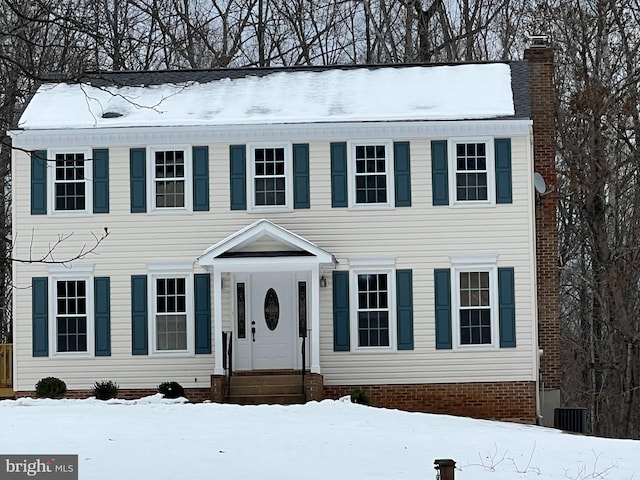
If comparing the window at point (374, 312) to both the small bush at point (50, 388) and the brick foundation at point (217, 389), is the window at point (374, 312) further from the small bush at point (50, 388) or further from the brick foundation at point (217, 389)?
the small bush at point (50, 388)

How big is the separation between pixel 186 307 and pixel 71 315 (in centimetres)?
219

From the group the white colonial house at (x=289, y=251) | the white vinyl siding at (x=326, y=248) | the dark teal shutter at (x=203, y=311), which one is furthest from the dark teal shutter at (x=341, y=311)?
the dark teal shutter at (x=203, y=311)

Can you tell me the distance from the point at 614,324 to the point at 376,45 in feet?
39.3

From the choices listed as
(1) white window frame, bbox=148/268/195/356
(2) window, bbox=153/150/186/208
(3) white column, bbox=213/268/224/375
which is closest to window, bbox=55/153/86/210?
(2) window, bbox=153/150/186/208

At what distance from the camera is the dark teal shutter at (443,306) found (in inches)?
949

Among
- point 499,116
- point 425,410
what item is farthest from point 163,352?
point 499,116

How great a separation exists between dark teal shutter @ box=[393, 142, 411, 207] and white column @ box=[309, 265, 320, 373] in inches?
84.4

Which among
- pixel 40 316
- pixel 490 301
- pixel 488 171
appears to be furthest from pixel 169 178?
pixel 490 301

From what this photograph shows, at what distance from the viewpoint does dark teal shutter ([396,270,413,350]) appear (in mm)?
24156

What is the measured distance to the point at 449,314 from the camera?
24.1 metres

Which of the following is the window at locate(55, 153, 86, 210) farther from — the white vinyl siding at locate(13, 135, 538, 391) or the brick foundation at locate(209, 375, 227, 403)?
the brick foundation at locate(209, 375, 227, 403)

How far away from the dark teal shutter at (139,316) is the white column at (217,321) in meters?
1.47

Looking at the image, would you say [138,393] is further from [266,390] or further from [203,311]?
[266,390]

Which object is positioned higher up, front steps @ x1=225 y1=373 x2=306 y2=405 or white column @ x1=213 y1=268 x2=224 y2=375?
white column @ x1=213 y1=268 x2=224 y2=375
